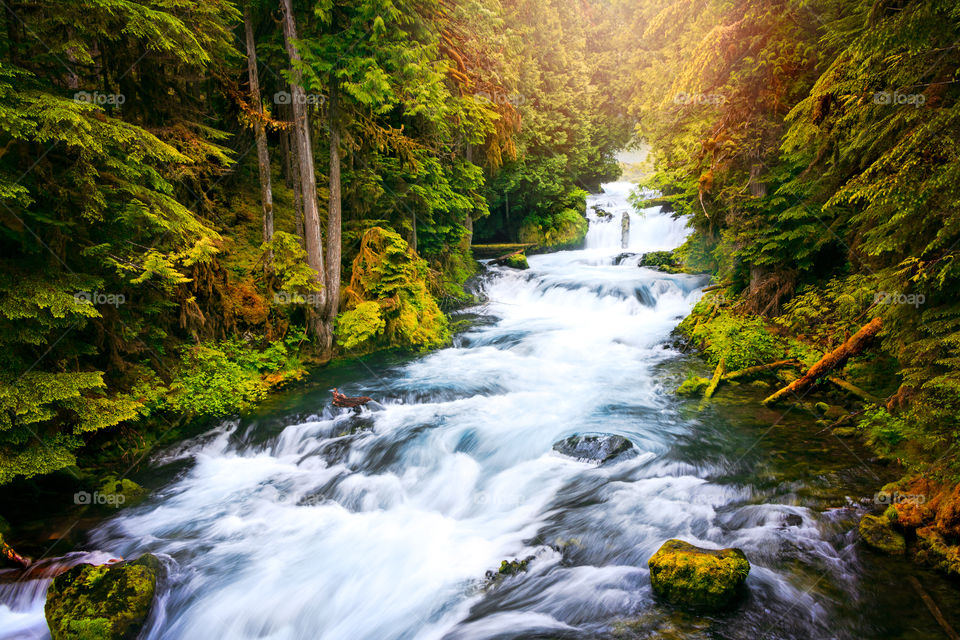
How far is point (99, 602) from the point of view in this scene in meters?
3.92

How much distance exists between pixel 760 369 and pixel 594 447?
3906 mm

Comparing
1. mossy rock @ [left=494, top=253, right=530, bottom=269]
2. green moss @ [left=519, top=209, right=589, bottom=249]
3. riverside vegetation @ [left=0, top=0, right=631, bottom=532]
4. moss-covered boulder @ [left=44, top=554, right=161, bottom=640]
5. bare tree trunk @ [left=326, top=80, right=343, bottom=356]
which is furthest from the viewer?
green moss @ [left=519, top=209, right=589, bottom=249]

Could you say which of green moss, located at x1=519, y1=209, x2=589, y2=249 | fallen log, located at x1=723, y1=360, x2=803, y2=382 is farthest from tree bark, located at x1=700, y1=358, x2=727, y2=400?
green moss, located at x1=519, y1=209, x2=589, y2=249

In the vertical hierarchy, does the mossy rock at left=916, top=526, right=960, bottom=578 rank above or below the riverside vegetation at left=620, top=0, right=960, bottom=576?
below

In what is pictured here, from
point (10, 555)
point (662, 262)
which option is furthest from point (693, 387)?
point (662, 262)

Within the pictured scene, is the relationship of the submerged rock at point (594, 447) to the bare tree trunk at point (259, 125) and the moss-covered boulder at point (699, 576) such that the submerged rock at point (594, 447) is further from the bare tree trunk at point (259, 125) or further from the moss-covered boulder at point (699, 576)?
the bare tree trunk at point (259, 125)

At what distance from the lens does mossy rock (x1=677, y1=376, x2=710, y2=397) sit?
8.66m

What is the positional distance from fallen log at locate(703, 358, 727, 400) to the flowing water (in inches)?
19.3

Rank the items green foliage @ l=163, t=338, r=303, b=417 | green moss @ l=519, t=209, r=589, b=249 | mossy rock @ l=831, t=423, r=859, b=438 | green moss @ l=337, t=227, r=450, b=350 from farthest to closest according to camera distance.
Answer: green moss @ l=519, t=209, r=589, b=249 → green moss @ l=337, t=227, r=450, b=350 → green foliage @ l=163, t=338, r=303, b=417 → mossy rock @ l=831, t=423, r=859, b=438

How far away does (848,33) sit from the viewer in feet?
18.6

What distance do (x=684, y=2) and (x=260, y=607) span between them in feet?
44.6

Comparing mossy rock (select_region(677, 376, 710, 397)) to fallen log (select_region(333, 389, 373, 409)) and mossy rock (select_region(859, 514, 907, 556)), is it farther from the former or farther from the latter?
fallen log (select_region(333, 389, 373, 409))

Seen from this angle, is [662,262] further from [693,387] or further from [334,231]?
[334,231]

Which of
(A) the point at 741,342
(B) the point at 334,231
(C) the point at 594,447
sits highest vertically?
(B) the point at 334,231
